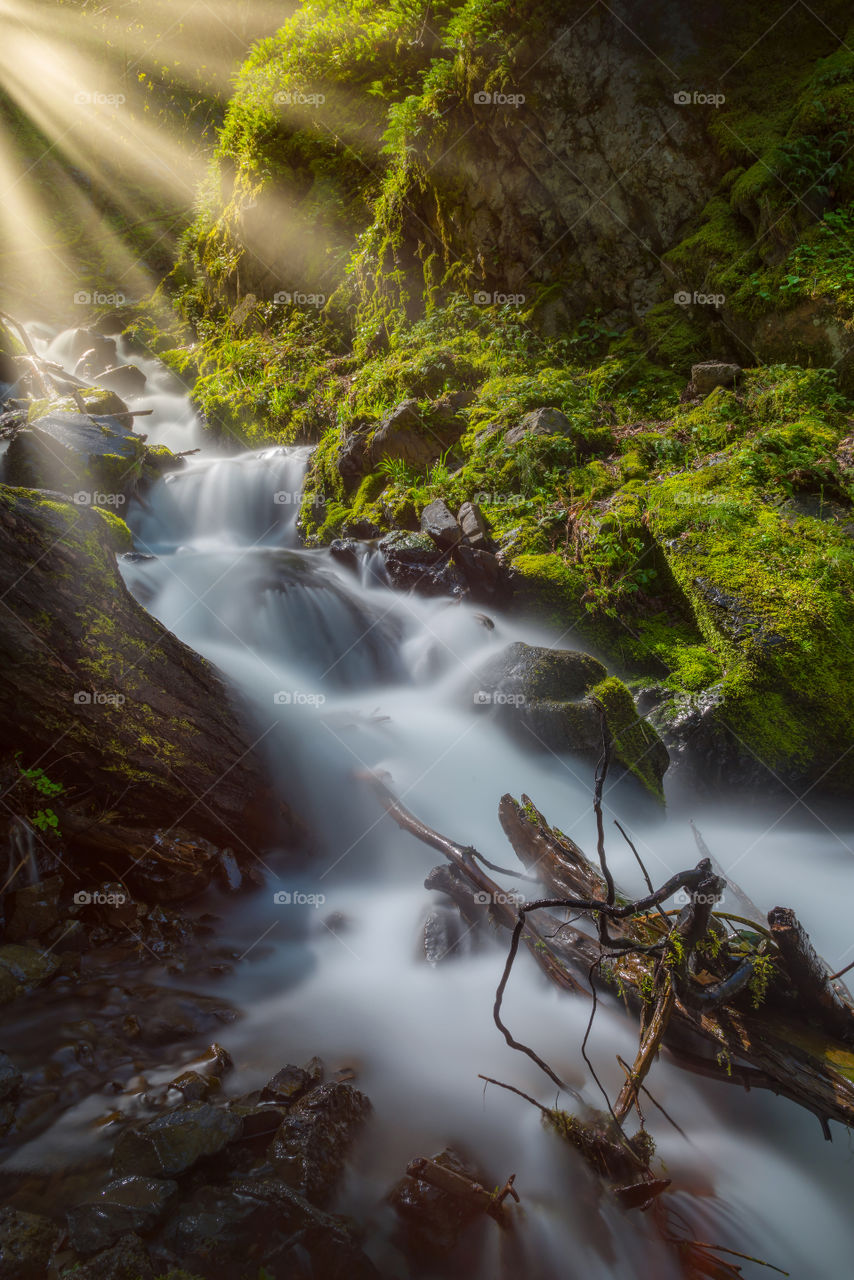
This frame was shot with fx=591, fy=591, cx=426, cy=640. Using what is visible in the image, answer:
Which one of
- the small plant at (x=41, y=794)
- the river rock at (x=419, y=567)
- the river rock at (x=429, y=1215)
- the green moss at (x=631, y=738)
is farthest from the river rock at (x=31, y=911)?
the river rock at (x=419, y=567)

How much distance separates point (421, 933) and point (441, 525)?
5.32 meters

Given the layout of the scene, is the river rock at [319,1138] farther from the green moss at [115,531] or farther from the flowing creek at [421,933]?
the green moss at [115,531]

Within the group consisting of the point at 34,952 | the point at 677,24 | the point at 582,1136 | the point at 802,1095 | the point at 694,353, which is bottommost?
the point at 34,952

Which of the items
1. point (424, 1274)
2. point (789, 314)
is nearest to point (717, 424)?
point (789, 314)

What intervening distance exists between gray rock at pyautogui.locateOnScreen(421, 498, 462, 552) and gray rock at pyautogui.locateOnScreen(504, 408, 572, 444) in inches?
56.3

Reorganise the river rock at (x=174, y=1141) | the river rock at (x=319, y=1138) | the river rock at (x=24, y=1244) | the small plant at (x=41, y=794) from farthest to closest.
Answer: the small plant at (x=41, y=794) < the river rock at (x=319, y=1138) < the river rock at (x=174, y=1141) < the river rock at (x=24, y=1244)

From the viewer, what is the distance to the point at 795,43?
9.09m

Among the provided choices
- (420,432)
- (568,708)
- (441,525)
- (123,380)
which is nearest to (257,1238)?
(568,708)

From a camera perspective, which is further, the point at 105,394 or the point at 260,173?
the point at 260,173

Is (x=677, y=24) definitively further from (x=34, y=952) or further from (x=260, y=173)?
(x=34, y=952)

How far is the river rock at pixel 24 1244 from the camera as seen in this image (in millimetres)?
1684

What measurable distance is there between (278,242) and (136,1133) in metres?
16.9

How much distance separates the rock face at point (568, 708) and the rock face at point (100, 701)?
2590 millimetres

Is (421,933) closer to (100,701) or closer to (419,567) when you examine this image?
(100,701)
